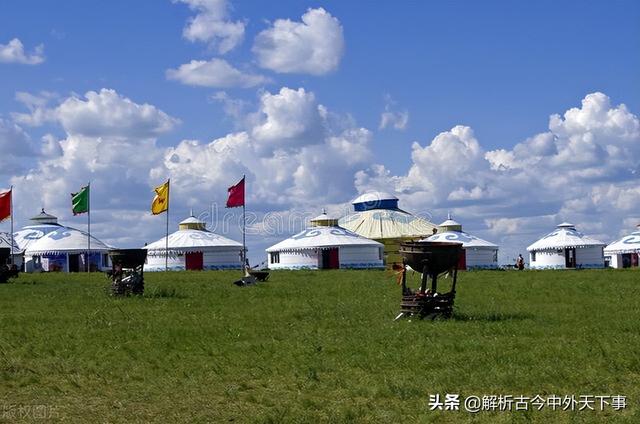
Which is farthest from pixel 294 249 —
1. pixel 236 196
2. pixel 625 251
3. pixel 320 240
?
pixel 625 251

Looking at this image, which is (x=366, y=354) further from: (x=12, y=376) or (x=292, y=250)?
(x=292, y=250)

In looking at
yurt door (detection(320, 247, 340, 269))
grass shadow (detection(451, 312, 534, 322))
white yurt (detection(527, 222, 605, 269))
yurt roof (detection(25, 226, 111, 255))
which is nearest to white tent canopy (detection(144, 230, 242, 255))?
yurt roof (detection(25, 226, 111, 255))

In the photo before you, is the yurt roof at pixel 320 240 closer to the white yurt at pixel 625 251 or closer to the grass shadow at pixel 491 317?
the white yurt at pixel 625 251

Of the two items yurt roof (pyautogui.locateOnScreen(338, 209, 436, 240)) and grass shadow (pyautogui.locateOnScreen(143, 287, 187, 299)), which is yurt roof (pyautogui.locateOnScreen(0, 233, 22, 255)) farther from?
grass shadow (pyautogui.locateOnScreen(143, 287, 187, 299))

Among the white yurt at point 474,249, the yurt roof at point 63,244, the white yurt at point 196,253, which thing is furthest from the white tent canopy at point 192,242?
the white yurt at point 474,249

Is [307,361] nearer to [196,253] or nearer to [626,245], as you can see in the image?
[196,253]

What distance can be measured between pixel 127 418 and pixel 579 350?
731 centimetres

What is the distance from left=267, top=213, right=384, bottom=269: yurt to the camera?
77500mm

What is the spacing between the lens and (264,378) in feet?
42.6

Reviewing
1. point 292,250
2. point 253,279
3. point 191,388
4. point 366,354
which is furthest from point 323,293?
point 292,250

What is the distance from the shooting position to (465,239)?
85.1 m

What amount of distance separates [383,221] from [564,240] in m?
24.7

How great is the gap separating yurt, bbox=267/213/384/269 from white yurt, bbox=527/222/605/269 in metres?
17.3

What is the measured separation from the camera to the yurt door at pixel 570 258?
277 feet
